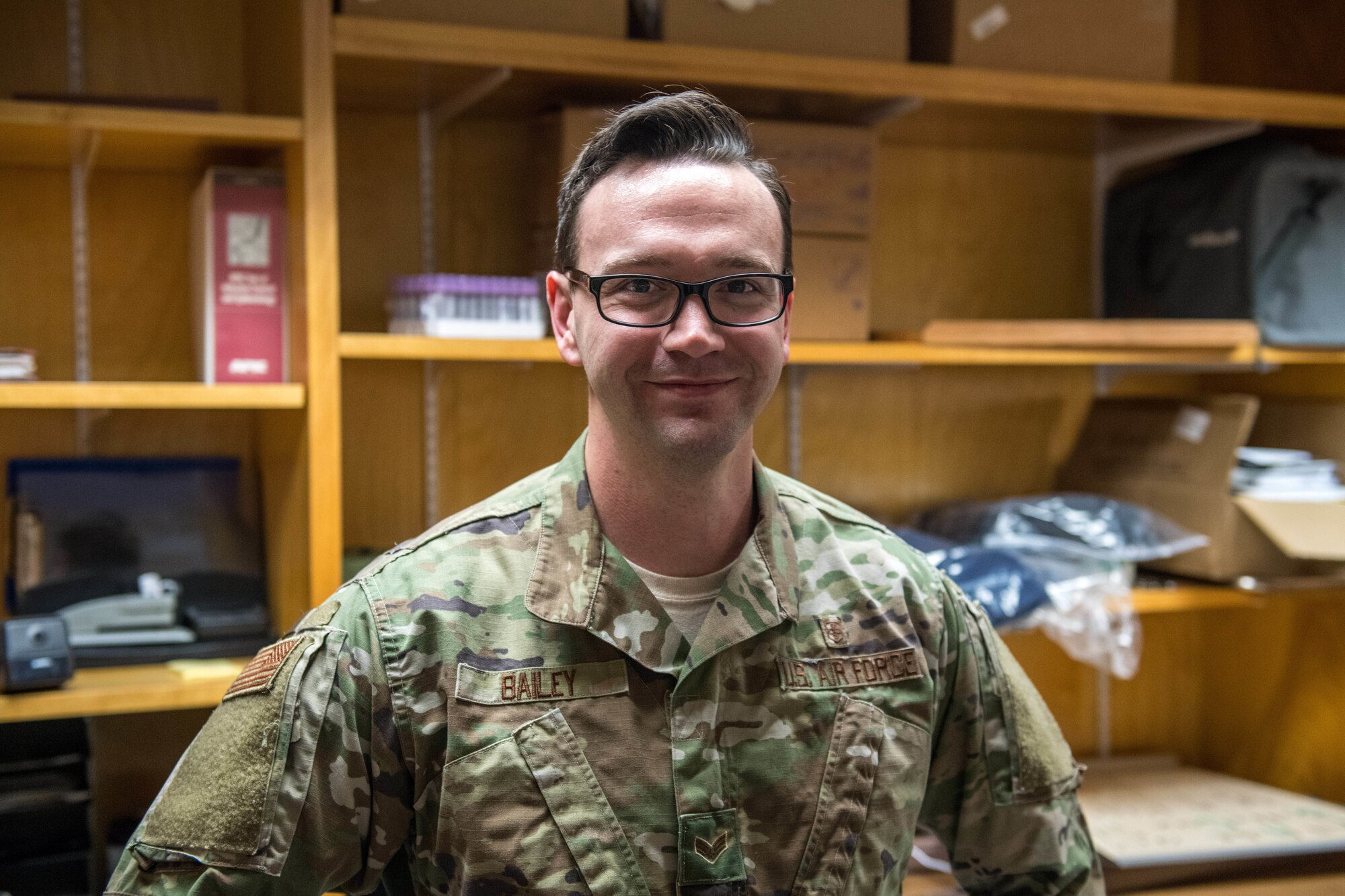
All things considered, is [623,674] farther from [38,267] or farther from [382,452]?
[38,267]

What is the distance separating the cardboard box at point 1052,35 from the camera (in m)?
2.04

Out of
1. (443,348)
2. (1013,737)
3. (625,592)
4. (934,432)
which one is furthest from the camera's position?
(934,432)

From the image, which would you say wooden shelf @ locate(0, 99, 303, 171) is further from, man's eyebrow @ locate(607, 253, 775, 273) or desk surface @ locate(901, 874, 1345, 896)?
desk surface @ locate(901, 874, 1345, 896)

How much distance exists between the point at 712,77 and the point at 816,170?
9.9 inches

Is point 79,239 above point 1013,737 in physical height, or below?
above

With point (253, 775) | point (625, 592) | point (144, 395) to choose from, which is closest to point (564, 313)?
point (625, 592)

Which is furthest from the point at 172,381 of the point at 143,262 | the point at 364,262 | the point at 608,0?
the point at 608,0

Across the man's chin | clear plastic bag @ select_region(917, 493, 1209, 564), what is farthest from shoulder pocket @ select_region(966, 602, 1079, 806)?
clear plastic bag @ select_region(917, 493, 1209, 564)

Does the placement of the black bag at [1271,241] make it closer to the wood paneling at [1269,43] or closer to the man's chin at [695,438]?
the wood paneling at [1269,43]

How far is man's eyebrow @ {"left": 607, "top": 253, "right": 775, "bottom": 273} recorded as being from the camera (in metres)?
1.12

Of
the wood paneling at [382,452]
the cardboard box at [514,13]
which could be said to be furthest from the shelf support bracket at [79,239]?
the cardboard box at [514,13]

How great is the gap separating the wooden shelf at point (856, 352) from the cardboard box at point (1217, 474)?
0.52ft

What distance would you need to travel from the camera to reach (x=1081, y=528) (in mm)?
2193

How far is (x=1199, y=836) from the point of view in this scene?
2150 mm
